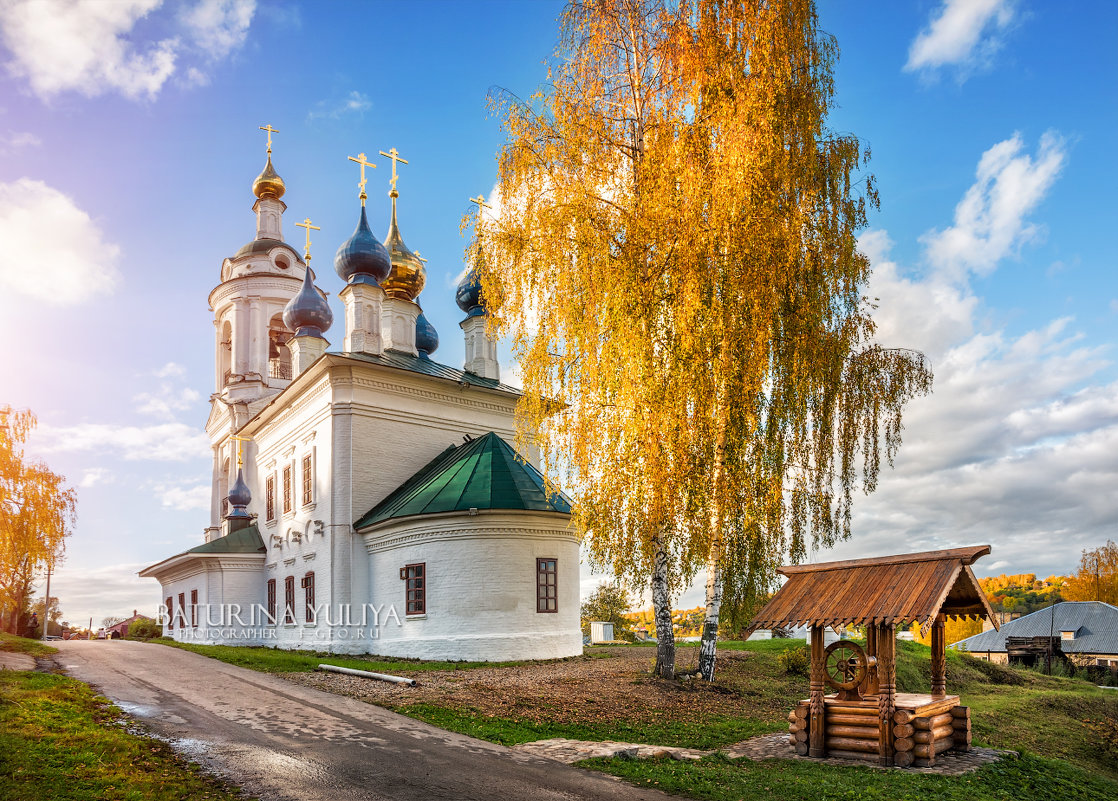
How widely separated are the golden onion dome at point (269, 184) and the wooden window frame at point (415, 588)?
79.8 feet

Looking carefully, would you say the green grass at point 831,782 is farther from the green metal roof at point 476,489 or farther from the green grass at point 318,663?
the green metal roof at point 476,489

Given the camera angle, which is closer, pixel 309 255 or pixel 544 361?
pixel 544 361

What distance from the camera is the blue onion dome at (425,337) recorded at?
33094 mm

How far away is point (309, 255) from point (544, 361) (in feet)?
76.7

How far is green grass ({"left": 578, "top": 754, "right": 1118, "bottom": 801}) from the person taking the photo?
8.02 meters

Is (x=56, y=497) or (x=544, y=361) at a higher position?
(x=544, y=361)

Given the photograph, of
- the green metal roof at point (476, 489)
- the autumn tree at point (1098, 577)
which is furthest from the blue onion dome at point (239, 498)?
the autumn tree at point (1098, 577)

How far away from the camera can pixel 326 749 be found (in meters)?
9.20

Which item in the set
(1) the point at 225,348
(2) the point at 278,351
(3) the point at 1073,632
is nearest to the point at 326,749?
(2) the point at 278,351

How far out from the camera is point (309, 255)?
112 ft

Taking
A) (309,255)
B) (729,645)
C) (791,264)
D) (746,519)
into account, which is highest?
(309,255)

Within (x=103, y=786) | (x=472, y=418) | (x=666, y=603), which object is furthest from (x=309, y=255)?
(x=103, y=786)

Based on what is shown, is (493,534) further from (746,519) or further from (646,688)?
(746,519)

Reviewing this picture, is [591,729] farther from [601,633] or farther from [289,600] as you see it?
[601,633]
